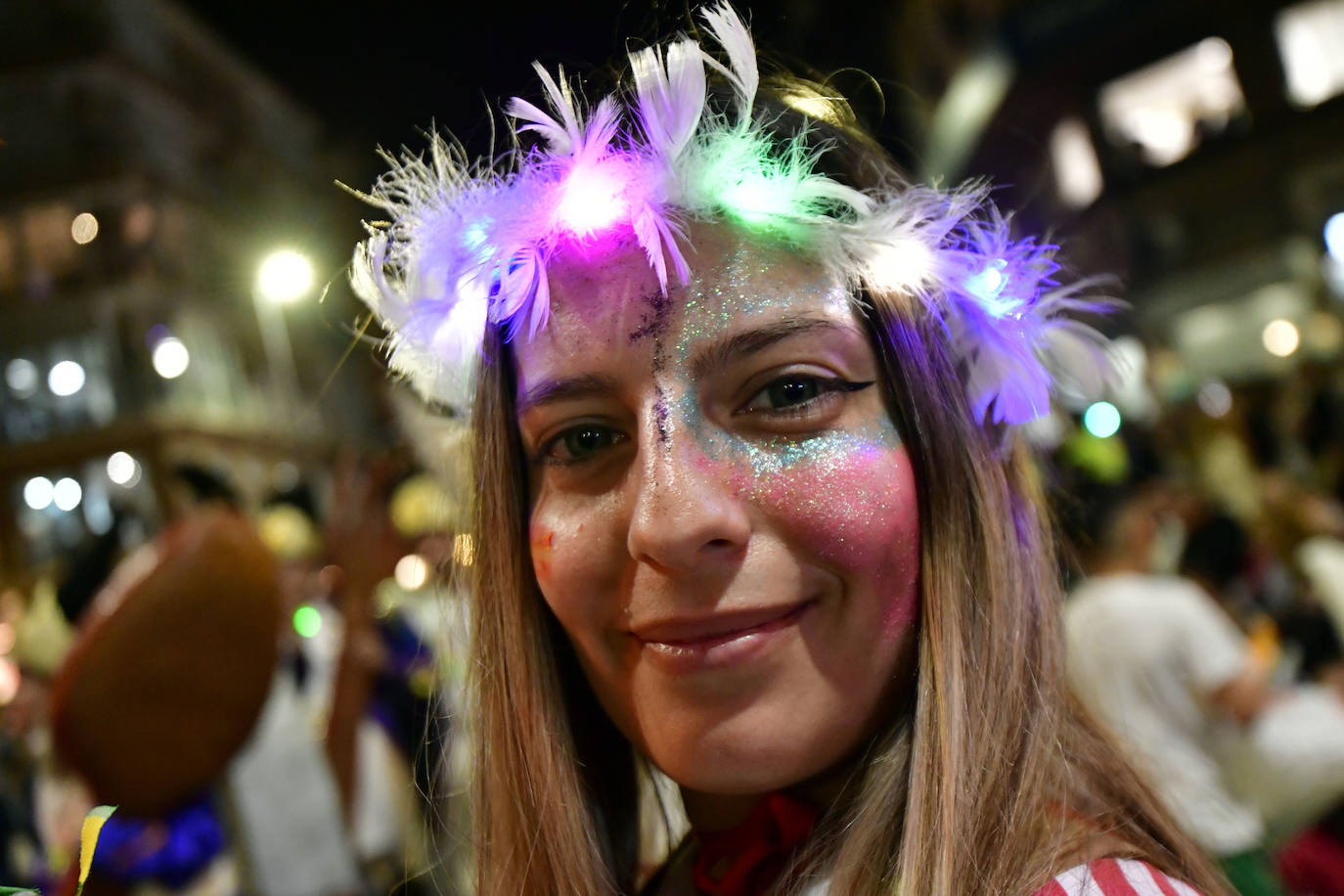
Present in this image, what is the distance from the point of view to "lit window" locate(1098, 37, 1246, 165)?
42.3 ft

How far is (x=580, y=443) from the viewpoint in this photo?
1181 mm

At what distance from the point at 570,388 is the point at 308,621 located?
12.5ft

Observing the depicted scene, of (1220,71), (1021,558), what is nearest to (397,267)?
(1021,558)

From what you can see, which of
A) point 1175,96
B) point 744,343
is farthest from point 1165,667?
point 1175,96

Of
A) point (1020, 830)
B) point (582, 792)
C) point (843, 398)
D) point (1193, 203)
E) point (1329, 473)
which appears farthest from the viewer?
point (1193, 203)

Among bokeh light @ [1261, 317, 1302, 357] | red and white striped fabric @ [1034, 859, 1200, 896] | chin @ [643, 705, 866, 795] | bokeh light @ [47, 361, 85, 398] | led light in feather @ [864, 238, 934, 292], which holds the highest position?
bokeh light @ [47, 361, 85, 398]

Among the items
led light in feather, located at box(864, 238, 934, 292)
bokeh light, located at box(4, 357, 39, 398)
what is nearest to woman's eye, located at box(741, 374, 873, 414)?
led light in feather, located at box(864, 238, 934, 292)

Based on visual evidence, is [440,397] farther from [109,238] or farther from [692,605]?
[109,238]

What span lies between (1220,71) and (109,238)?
18.4 m

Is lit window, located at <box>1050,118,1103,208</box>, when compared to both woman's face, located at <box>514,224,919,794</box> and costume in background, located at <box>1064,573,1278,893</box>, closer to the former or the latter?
costume in background, located at <box>1064,573,1278,893</box>

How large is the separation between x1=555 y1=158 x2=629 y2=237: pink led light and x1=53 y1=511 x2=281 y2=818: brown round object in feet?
4.48

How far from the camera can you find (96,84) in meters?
16.4

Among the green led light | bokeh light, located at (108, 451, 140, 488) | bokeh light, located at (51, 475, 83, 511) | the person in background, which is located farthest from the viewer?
bokeh light, located at (108, 451, 140, 488)

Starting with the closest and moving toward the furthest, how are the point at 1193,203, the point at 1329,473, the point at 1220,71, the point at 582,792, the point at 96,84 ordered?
the point at 582,792 < the point at 1329,473 < the point at 1220,71 < the point at 1193,203 < the point at 96,84
